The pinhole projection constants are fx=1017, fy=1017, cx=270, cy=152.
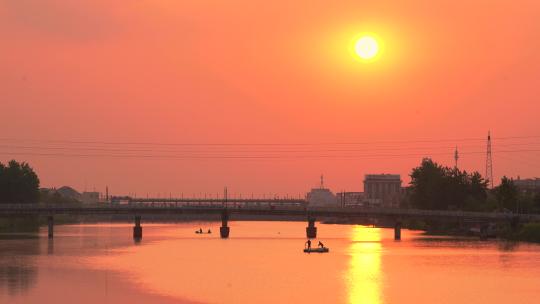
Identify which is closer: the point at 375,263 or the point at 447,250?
the point at 375,263

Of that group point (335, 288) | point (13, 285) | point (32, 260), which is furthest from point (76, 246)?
point (335, 288)

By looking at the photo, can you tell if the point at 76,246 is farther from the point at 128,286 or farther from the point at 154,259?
the point at 128,286

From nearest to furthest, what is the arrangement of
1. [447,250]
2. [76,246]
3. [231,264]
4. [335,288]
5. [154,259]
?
[335,288] → [231,264] → [154,259] → [447,250] → [76,246]

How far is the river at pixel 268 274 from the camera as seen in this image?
330 ft

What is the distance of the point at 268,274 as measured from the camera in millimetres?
Answer: 123000

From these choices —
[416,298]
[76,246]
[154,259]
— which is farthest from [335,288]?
[76,246]

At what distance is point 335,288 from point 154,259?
47.2 m

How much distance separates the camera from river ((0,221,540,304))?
100500mm

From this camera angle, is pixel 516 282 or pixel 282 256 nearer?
pixel 516 282

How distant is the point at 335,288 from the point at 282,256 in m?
47.9

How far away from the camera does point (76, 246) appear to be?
186750mm

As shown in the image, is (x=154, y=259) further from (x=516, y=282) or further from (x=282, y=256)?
(x=516, y=282)

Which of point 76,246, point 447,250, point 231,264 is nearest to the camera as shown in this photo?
point 231,264

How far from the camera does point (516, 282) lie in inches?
4530
